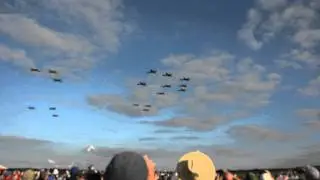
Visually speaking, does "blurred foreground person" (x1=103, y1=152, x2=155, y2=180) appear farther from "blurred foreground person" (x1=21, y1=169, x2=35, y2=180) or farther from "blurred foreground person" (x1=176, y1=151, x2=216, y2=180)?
"blurred foreground person" (x1=21, y1=169, x2=35, y2=180)

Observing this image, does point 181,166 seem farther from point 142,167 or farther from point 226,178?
point 226,178

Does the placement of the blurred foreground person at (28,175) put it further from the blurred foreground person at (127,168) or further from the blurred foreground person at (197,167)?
the blurred foreground person at (127,168)

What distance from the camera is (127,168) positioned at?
397 centimetres

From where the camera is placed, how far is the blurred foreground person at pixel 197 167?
A: 6133mm

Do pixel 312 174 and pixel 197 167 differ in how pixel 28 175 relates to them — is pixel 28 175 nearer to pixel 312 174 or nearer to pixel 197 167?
pixel 312 174

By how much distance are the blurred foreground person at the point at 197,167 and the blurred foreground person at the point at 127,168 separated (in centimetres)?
209

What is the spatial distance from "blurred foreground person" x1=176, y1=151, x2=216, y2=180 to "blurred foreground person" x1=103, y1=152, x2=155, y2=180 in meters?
2.09

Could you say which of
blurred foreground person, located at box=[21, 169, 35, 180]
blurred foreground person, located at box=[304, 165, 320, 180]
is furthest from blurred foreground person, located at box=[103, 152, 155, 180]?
blurred foreground person, located at box=[21, 169, 35, 180]

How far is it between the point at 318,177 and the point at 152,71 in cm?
6768

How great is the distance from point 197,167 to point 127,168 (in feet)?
7.62

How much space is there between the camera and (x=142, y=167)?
4.10 metres

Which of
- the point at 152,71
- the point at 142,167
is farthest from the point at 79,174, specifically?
the point at 152,71

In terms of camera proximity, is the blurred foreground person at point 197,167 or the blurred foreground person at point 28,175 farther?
the blurred foreground person at point 28,175

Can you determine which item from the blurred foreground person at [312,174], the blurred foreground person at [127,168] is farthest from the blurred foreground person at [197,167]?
the blurred foreground person at [312,174]
